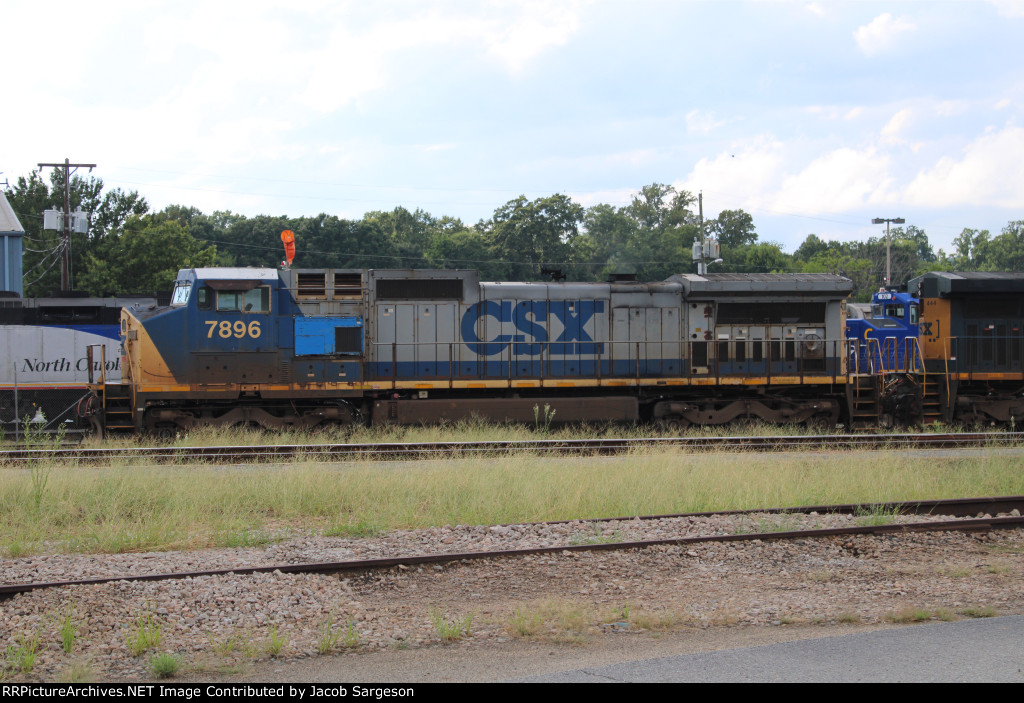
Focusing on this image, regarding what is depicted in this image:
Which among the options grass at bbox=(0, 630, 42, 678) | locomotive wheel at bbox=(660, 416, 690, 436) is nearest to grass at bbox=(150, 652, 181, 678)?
grass at bbox=(0, 630, 42, 678)

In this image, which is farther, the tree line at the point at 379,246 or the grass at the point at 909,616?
→ the tree line at the point at 379,246

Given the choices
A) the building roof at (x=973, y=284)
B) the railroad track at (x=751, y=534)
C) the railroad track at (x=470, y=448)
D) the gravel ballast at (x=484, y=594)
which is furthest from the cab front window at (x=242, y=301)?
the building roof at (x=973, y=284)

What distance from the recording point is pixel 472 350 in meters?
16.6

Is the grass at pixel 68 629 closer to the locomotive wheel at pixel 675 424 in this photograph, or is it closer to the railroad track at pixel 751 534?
the railroad track at pixel 751 534

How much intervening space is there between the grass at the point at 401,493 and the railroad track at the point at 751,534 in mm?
532

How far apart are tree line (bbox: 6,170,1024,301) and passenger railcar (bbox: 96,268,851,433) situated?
759 inches

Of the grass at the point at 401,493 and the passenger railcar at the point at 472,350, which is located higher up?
the passenger railcar at the point at 472,350

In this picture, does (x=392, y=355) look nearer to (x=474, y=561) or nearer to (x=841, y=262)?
(x=474, y=561)

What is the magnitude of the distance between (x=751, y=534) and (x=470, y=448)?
6055 millimetres

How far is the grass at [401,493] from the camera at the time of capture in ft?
28.6

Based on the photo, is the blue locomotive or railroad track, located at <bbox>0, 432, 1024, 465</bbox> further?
the blue locomotive

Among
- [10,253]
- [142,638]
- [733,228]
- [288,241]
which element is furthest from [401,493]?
[733,228]

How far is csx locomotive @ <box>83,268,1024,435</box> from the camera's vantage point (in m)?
15.6

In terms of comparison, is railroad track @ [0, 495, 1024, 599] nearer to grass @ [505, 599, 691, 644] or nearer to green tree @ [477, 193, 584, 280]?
grass @ [505, 599, 691, 644]
